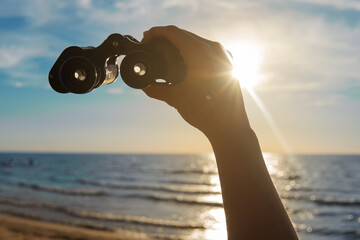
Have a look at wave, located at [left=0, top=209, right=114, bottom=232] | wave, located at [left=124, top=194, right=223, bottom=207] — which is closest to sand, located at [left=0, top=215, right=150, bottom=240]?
wave, located at [left=0, top=209, right=114, bottom=232]

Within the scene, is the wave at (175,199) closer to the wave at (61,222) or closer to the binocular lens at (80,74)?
the wave at (61,222)

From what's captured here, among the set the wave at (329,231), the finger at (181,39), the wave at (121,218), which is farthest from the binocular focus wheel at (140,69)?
the wave at (329,231)

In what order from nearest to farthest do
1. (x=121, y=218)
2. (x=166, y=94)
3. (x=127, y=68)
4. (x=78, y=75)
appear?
1. (x=166, y=94)
2. (x=78, y=75)
3. (x=127, y=68)
4. (x=121, y=218)

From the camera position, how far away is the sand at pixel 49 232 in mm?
11141

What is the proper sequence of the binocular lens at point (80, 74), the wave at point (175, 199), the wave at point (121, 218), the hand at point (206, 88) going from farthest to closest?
the wave at point (175, 199), the wave at point (121, 218), the binocular lens at point (80, 74), the hand at point (206, 88)

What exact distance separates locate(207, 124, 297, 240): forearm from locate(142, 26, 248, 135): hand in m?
0.06

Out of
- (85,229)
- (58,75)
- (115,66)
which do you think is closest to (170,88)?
(58,75)

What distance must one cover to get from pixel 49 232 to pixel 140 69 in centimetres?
1152

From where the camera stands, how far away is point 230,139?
0.96m

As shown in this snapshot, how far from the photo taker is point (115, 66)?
2.53 m

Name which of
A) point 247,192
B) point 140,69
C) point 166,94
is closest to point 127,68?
point 140,69

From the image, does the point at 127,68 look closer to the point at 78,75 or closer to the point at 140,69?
the point at 140,69

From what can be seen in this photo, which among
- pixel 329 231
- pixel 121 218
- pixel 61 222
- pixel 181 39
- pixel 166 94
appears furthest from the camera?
pixel 121 218

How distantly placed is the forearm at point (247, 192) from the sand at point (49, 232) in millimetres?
11302
